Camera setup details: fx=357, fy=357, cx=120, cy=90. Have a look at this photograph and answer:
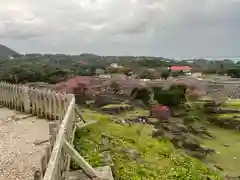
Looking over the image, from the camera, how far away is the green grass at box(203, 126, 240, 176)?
15.1 m

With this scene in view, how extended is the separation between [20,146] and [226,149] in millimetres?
13816

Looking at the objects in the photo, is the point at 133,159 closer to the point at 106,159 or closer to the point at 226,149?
the point at 106,159

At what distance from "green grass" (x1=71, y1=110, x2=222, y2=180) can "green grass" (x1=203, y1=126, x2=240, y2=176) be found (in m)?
6.23

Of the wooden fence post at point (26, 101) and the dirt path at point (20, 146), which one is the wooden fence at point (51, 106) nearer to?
the wooden fence post at point (26, 101)

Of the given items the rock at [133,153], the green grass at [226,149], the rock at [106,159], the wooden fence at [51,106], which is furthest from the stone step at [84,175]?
the green grass at [226,149]

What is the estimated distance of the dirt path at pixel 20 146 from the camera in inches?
238

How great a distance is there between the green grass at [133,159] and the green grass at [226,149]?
20.5ft

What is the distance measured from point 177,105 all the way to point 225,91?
1417cm

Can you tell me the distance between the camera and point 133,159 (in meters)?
7.37

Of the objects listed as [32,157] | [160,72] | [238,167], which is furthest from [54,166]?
[160,72]

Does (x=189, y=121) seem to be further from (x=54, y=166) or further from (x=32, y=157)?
(x=54, y=166)

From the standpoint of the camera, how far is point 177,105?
91.8 ft

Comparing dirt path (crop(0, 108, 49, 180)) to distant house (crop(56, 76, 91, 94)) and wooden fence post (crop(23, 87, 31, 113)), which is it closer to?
wooden fence post (crop(23, 87, 31, 113))

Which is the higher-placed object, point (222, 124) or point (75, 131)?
point (75, 131)
